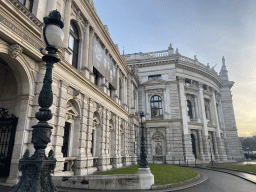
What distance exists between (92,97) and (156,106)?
19972mm

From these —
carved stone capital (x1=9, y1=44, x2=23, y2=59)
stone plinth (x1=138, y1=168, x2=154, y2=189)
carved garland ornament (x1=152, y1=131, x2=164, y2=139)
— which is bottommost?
stone plinth (x1=138, y1=168, x2=154, y2=189)

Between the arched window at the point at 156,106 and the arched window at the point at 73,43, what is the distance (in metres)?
21.4

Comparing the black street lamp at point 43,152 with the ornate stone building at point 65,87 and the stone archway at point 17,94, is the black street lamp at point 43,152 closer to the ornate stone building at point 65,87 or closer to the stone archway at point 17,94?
the ornate stone building at point 65,87

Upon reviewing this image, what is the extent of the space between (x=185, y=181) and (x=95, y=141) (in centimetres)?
883

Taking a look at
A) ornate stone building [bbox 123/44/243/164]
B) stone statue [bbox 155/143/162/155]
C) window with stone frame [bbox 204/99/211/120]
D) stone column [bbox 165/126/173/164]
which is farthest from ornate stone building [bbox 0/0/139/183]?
window with stone frame [bbox 204/99/211/120]

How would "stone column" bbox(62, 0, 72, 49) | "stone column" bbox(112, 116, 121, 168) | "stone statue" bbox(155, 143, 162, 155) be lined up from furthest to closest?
"stone statue" bbox(155, 143, 162, 155) → "stone column" bbox(112, 116, 121, 168) → "stone column" bbox(62, 0, 72, 49)

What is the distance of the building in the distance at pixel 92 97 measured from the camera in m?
9.09

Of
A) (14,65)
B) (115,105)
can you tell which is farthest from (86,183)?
(115,105)

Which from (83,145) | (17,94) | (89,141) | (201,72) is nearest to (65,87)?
(17,94)

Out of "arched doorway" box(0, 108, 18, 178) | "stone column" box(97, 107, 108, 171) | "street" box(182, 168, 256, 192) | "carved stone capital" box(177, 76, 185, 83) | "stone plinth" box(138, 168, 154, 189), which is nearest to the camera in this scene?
"arched doorway" box(0, 108, 18, 178)

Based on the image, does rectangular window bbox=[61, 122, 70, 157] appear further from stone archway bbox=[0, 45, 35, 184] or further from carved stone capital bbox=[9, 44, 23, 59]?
carved stone capital bbox=[9, 44, 23, 59]

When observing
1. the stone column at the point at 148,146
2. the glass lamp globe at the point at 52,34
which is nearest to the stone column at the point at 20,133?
the glass lamp globe at the point at 52,34

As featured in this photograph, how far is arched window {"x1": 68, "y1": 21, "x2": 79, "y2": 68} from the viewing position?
14.6 m

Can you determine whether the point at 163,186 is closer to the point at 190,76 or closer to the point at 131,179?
the point at 131,179
